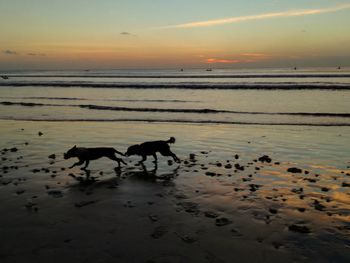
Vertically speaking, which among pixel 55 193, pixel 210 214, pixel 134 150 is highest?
pixel 134 150

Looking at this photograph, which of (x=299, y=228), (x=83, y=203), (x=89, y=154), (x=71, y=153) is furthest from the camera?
(x=71, y=153)

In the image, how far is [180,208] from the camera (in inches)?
348

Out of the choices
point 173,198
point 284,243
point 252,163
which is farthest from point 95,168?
point 284,243

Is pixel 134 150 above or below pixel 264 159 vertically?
above

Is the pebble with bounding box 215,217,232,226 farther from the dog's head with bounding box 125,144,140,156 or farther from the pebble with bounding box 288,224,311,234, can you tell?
the dog's head with bounding box 125,144,140,156

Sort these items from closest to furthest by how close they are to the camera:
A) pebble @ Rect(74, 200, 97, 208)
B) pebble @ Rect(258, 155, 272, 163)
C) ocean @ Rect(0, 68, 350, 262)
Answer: ocean @ Rect(0, 68, 350, 262)
pebble @ Rect(74, 200, 97, 208)
pebble @ Rect(258, 155, 272, 163)

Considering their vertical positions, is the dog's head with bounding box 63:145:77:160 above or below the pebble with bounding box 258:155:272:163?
above

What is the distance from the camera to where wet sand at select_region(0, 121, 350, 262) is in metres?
6.64

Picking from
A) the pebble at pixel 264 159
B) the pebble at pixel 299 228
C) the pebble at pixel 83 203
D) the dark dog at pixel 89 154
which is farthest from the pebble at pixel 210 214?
the pebble at pixel 264 159

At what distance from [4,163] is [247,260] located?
1029 centimetres

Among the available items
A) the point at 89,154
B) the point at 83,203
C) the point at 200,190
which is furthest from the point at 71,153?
the point at 200,190

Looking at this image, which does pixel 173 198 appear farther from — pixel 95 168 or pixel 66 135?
pixel 66 135

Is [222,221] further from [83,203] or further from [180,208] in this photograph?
[83,203]

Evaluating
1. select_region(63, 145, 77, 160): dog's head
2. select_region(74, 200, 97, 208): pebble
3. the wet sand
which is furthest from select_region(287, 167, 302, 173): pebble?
select_region(63, 145, 77, 160): dog's head
